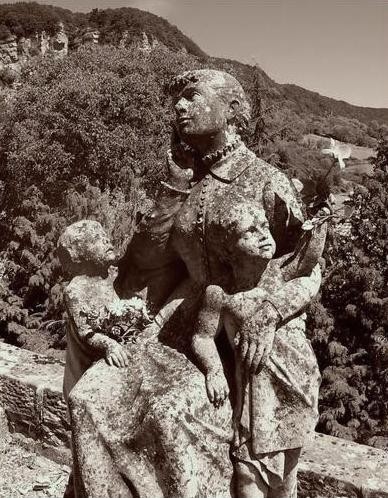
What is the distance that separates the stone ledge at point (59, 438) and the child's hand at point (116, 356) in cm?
145

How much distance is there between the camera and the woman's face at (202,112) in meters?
3.21

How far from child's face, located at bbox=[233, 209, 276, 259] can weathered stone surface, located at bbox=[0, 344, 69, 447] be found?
277 cm

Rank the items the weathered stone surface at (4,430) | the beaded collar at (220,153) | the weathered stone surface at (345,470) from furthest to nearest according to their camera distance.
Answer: the weathered stone surface at (4,430) < the weathered stone surface at (345,470) < the beaded collar at (220,153)

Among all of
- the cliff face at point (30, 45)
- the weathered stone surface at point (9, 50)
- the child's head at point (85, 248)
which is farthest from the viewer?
the weathered stone surface at point (9, 50)

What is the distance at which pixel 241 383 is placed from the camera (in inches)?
121

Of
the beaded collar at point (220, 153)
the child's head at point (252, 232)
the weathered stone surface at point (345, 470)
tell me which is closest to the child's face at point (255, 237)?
the child's head at point (252, 232)

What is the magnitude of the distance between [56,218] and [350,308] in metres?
6.90

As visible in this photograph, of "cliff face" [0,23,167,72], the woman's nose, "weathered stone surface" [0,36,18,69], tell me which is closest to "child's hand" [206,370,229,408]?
the woman's nose

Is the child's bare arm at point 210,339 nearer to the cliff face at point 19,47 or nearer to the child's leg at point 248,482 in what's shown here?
the child's leg at point 248,482

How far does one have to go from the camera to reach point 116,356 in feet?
10.6

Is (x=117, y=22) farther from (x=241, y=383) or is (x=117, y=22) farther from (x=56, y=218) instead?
(x=241, y=383)

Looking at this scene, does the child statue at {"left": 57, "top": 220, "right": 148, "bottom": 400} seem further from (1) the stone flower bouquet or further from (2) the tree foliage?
(2) the tree foliage

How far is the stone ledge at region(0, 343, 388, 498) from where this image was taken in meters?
3.78

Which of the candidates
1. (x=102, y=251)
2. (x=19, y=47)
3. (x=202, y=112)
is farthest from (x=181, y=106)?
(x=19, y=47)
